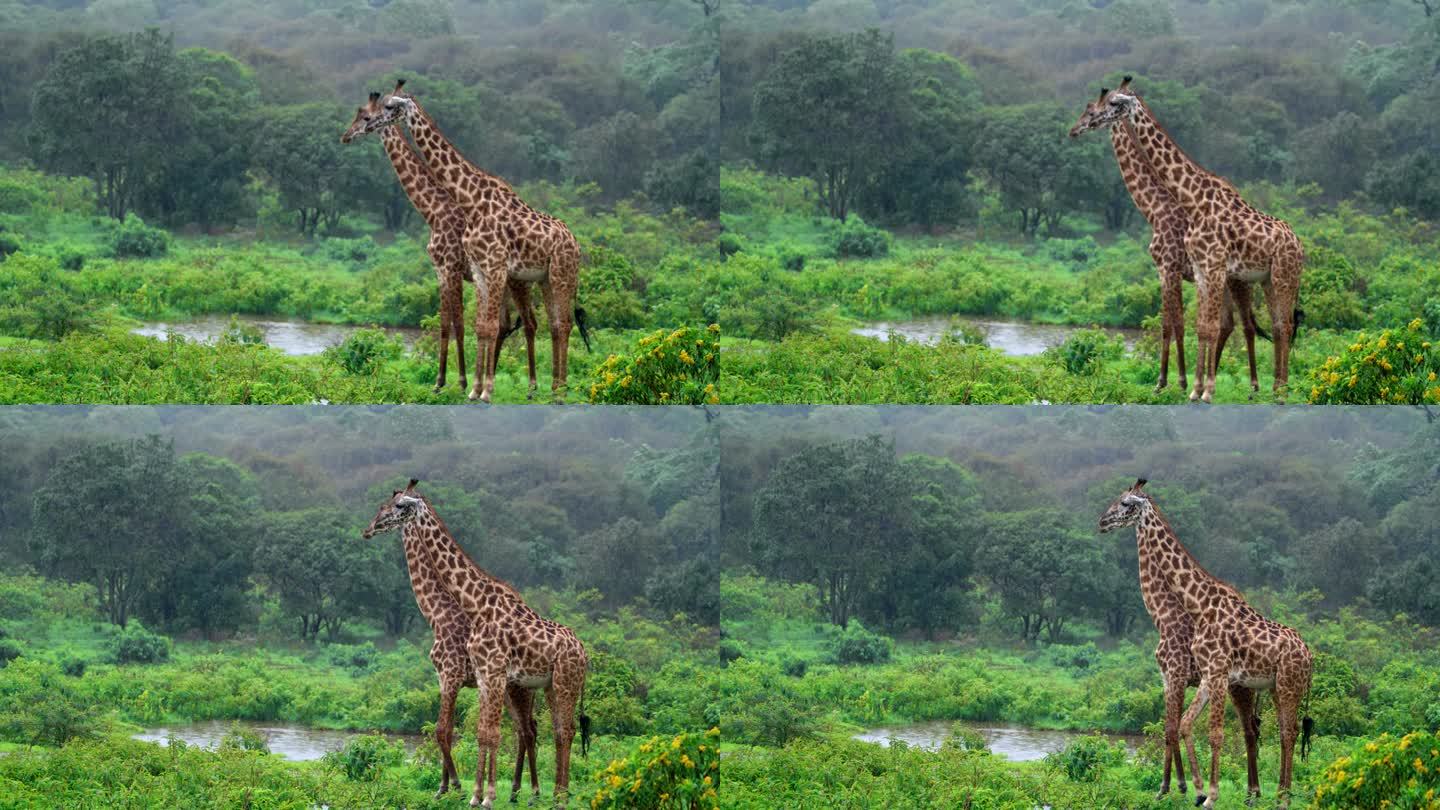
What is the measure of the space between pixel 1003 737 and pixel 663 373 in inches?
171

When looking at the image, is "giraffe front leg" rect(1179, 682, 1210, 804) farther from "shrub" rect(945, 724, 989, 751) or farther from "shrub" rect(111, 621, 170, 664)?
"shrub" rect(111, 621, 170, 664)

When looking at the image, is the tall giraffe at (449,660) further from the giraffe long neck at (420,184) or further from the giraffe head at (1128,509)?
the giraffe head at (1128,509)

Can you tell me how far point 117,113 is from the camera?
27578mm

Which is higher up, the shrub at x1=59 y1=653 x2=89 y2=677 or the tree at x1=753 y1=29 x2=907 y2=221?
the tree at x1=753 y1=29 x2=907 y2=221

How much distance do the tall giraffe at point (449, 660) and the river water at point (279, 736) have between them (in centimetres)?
191

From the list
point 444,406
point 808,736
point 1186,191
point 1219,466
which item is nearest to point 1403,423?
point 1219,466

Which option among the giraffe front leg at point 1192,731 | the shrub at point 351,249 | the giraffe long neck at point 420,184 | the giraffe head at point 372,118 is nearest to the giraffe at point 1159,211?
the giraffe front leg at point 1192,731

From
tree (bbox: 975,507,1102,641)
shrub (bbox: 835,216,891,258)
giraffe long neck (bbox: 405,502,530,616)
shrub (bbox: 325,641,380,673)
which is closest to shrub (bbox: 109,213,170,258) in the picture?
shrub (bbox: 835,216,891,258)

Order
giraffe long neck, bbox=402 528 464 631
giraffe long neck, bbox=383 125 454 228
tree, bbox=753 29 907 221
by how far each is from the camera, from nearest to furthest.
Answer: giraffe long neck, bbox=402 528 464 631 < giraffe long neck, bbox=383 125 454 228 < tree, bbox=753 29 907 221

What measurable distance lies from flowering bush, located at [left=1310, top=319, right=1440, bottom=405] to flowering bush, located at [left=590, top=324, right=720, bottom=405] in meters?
5.49

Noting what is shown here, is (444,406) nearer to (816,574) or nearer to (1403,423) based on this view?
(816,574)

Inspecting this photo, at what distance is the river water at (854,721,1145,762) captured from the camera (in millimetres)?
17578

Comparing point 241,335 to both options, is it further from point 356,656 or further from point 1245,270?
point 1245,270

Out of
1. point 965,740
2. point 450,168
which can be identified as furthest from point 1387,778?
point 450,168
